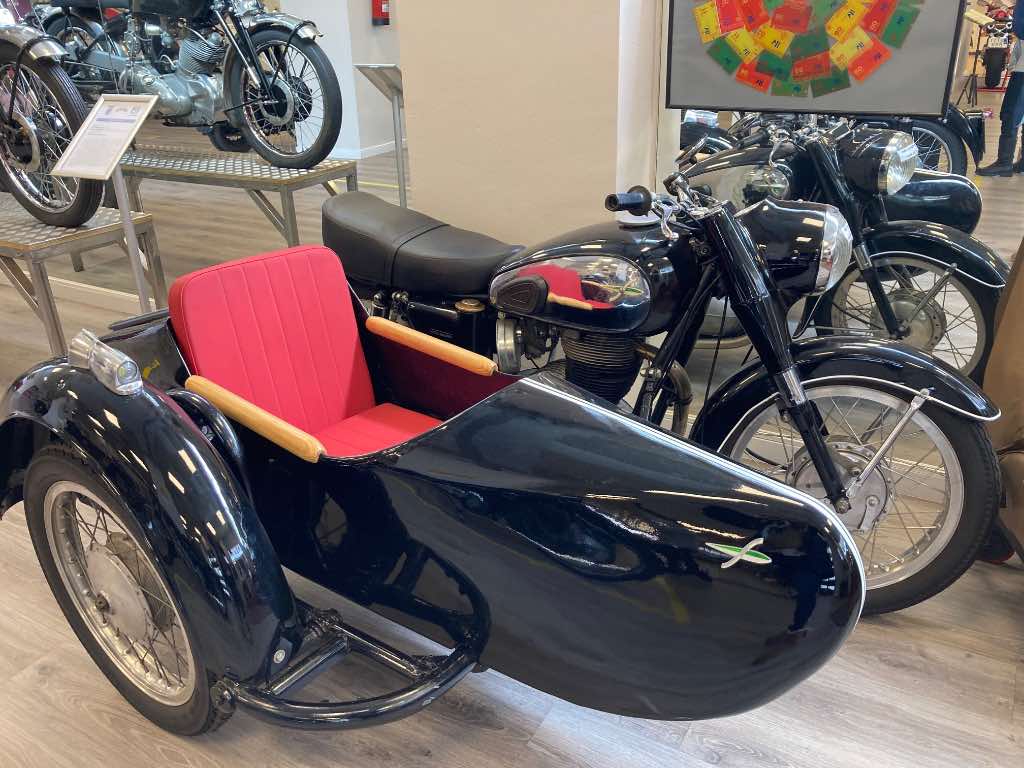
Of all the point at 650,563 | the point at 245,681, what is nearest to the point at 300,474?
the point at 245,681

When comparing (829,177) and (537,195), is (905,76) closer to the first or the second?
(829,177)

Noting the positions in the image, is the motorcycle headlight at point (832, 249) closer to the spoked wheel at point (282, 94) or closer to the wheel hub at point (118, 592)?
the wheel hub at point (118, 592)

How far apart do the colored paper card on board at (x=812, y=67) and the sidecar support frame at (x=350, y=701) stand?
1.69 metres

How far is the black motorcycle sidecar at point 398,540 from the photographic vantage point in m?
1.24

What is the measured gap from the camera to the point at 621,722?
1.67m

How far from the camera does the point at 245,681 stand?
1453mm

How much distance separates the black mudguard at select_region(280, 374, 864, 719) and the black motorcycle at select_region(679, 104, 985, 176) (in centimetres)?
130

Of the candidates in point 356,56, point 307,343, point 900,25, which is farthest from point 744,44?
point 356,56

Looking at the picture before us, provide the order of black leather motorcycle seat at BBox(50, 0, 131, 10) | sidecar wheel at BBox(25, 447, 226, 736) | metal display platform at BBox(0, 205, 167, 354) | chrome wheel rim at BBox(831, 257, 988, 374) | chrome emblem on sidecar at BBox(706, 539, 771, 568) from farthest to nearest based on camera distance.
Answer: black leather motorcycle seat at BBox(50, 0, 131, 10)
metal display platform at BBox(0, 205, 167, 354)
chrome wheel rim at BBox(831, 257, 988, 374)
sidecar wheel at BBox(25, 447, 226, 736)
chrome emblem on sidecar at BBox(706, 539, 771, 568)

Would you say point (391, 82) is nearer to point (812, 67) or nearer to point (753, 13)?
point (753, 13)

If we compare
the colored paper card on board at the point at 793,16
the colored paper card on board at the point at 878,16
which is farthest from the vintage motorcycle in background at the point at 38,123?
the colored paper card on board at the point at 878,16

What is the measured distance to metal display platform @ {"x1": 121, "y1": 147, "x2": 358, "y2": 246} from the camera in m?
3.18

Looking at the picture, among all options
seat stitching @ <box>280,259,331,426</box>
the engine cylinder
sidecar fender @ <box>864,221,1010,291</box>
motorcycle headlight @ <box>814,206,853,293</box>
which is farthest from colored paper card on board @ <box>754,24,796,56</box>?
seat stitching @ <box>280,259,331,426</box>

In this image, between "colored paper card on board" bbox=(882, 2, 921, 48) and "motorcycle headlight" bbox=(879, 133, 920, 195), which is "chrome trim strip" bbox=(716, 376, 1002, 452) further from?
→ "colored paper card on board" bbox=(882, 2, 921, 48)
